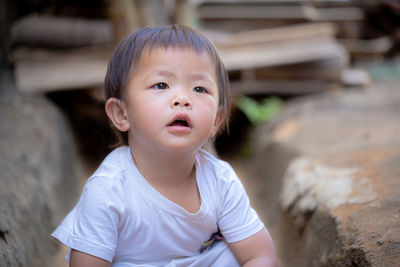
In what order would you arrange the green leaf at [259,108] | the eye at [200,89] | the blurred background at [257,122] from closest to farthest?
the eye at [200,89]
the blurred background at [257,122]
the green leaf at [259,108]

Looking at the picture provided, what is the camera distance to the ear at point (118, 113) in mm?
1599

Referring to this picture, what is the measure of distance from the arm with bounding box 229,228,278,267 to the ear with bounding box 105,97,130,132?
65cm

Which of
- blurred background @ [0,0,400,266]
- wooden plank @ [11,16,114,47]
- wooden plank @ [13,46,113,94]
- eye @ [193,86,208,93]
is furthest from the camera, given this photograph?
wooden plank @ [11,16,114,47]

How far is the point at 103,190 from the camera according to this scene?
147 cm

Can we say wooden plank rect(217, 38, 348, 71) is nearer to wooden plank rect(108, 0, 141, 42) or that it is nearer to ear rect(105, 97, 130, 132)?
wooden plank rect(108, 0, 141, 42)

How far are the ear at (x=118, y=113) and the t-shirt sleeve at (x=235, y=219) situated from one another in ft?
1.60

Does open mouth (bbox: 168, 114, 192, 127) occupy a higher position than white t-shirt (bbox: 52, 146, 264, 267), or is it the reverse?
open mouth (bbox: 168, 114, 192, 127)

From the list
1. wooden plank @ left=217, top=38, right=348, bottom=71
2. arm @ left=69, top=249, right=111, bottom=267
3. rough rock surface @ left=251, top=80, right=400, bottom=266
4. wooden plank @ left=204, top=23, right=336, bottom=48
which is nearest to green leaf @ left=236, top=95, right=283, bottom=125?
rough rock surface @ left=251, top=80, right=400, bottom=266

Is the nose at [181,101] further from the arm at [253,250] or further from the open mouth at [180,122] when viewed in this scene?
the arm at [253,250]

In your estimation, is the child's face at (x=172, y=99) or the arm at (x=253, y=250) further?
the arm at (x=253, y=250)

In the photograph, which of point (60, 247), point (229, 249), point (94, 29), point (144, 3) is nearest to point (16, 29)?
point (94, 29)

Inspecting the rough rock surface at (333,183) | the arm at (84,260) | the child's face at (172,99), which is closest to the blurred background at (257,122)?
the rough rock surface at (333,183)

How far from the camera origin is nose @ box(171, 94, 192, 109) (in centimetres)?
141

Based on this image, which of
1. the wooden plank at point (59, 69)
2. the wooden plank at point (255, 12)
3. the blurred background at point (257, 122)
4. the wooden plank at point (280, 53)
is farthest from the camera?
the wooden plank at point (255, 12)
